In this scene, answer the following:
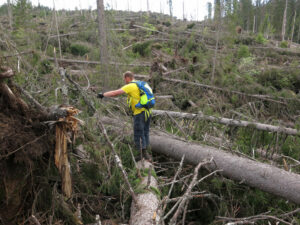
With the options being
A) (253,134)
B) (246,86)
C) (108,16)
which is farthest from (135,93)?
(246,86)

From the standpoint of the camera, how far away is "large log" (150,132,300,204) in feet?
9.93

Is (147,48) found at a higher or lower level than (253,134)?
higher

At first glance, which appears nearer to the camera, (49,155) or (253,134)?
(49,155)

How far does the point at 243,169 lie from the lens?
3.40 m

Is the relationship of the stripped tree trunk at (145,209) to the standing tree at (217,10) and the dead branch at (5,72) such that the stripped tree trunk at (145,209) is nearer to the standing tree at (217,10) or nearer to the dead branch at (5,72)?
the dead branch at (5,72)

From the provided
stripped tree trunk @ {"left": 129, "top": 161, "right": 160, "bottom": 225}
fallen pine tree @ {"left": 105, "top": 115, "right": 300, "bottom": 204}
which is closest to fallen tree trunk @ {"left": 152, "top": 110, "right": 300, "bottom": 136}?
fallen pine tree @ {"left": 105, "top": 115, "right": 300, "bottom": 204}

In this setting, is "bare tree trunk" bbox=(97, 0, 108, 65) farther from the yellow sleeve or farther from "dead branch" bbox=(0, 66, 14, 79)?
"dead branch" bbox=(0, 66, 14, 79)

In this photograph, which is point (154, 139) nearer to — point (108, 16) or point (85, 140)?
point (85, 140)

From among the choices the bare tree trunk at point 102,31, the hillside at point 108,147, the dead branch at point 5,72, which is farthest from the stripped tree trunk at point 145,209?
the bare tree trunk at point 102,31

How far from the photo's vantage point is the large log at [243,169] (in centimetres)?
303

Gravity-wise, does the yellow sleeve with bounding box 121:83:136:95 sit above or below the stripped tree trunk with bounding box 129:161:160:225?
above

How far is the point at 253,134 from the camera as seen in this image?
211 inches

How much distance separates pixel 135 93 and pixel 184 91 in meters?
5.87

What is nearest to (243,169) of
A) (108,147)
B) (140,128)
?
(140,128)
